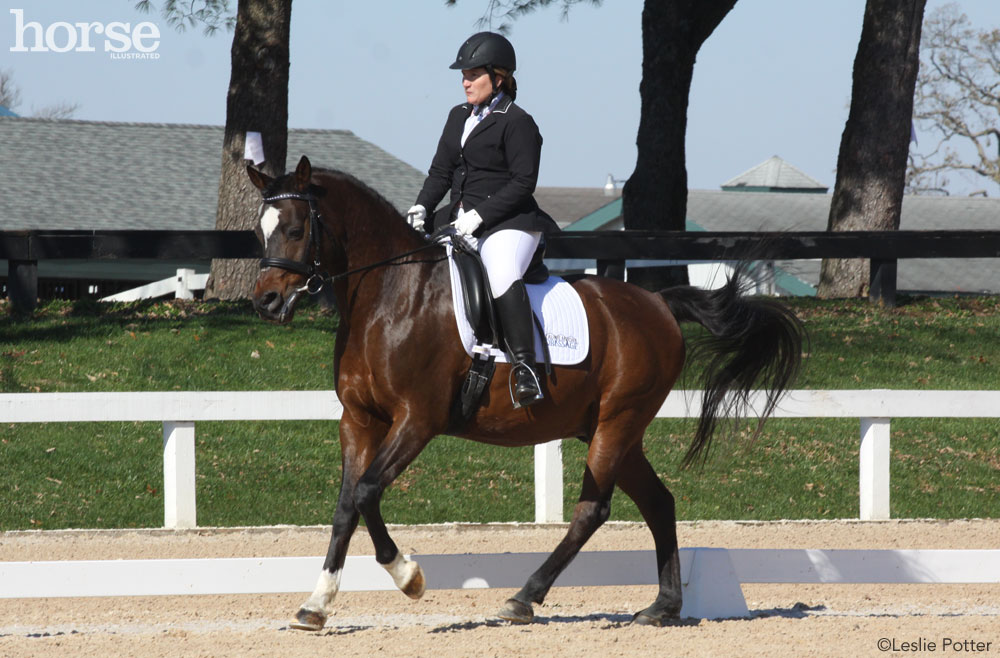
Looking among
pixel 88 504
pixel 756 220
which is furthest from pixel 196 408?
pixel 756 220

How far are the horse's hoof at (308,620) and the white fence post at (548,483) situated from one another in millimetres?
3401

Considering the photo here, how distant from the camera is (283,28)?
14617mm

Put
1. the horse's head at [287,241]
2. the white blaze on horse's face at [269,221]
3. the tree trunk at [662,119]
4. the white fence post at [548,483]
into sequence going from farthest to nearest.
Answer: the tree trunk at [662,119]
the white fence post at [548,483]
the white blaze on horse's face at [269,221]
the horse's head at [287,241]

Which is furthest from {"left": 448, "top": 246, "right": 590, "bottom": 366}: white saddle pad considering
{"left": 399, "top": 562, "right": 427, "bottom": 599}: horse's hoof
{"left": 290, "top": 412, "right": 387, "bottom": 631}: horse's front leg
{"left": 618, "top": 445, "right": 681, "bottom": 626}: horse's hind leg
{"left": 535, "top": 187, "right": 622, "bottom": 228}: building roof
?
{"left": 535, "top": 187, "right": 622, "bottom": 228}: building roof

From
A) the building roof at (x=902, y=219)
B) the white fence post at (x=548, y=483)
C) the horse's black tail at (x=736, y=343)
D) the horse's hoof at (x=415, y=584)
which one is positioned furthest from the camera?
the building roof at (x=902, y=219)

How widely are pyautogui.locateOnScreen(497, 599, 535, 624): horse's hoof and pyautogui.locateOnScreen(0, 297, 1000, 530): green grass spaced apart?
340 centimetres

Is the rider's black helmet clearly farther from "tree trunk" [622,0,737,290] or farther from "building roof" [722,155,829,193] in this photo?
"building roof" [722,155,829,193]

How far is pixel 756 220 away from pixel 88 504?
35.4m

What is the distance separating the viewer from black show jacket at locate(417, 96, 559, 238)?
5.81 m

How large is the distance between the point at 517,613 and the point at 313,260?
1962 mm

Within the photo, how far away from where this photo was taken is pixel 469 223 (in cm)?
573

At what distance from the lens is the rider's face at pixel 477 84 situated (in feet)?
19.2

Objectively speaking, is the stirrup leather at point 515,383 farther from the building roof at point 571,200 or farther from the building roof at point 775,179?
the building roof at point 775,179

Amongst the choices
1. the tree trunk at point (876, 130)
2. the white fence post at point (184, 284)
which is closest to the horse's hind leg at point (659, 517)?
the tree trunk at point (876, 130)
